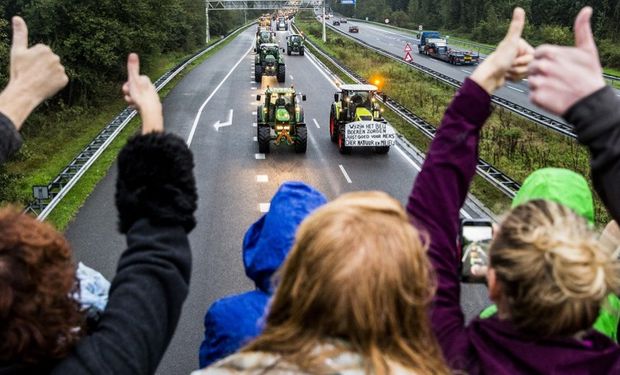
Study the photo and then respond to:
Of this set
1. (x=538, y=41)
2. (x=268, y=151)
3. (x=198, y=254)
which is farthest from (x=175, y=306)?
(x=538, y=41)

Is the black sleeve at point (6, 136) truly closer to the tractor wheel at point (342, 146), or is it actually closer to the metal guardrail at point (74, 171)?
the metal guardrail at point (74, 171)

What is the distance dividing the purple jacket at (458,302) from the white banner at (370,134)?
17959 mm

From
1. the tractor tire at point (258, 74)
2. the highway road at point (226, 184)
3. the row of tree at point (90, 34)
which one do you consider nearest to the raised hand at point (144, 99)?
the highway road at point (226, 184)

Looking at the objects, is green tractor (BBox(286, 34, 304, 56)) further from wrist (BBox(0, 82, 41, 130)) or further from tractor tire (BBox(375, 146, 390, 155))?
wrist (BBox(0, 82, 41, 130))

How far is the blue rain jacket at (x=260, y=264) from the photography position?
286cm

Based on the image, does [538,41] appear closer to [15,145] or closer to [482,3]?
[482,3]

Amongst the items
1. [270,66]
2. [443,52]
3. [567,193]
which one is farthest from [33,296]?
[443,52]

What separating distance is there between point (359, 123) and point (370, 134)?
0.51m

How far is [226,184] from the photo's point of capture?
58.6ft

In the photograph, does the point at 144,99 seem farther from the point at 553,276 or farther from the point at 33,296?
the point at 553,276

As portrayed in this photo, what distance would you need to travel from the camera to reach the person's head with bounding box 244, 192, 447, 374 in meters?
1.66

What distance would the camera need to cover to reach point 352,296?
5.44 feet

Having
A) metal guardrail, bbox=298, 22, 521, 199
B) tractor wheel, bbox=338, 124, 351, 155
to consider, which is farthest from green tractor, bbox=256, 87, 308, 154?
metal guardrail, bbox=298, 22, 521, 199

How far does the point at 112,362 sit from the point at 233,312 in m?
1.34
